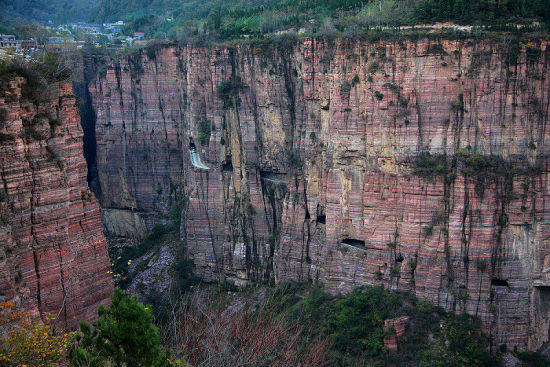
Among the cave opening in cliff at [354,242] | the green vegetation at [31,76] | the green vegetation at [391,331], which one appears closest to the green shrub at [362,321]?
the green vegetation at [391,331]

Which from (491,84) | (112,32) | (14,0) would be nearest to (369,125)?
(491,84)

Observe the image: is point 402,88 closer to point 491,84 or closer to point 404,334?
point 491,84

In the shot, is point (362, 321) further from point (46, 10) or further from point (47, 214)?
point (46, 10)

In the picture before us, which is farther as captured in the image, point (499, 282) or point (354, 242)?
point (354, 242)

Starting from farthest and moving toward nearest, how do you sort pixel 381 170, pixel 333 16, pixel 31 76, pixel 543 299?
pixel 333 16
pixel 381 170
pixel 543 299
pixel 31 76

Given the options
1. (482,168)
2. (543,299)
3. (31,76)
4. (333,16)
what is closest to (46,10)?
(333,16)

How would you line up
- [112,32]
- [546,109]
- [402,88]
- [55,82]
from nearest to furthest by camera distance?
[55,82]
[546,109]
[402,88]
[112,32]

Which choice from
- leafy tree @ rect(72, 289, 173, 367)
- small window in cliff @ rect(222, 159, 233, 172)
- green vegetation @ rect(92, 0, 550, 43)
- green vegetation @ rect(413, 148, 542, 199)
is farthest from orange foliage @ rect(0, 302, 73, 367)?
small window in cliff @ rect(222, 159, 233, 172)

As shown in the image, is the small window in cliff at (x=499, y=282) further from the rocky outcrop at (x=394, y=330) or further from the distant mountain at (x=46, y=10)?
the distant mountain at (x=46, y=10)
